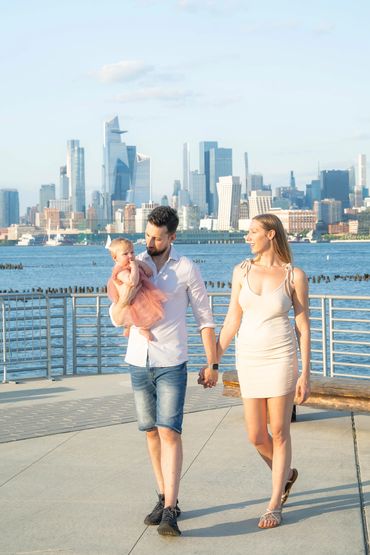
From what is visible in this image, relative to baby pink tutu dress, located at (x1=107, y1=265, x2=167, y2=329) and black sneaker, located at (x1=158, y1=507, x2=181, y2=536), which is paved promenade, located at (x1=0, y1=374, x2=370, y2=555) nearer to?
black sneaker, located at (x1=158, y1=507, x2=181, y2=536)

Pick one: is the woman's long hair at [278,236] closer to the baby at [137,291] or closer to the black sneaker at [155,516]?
the baby at [137,291]

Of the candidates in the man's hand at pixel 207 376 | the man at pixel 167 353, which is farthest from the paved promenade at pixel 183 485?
the man's hand at pixel 207 376

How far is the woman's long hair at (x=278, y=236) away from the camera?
539cm

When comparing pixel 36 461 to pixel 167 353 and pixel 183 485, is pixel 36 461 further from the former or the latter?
pixel 167 353

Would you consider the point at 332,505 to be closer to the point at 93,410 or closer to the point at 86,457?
the point at 86,457

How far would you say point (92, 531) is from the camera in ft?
17.6

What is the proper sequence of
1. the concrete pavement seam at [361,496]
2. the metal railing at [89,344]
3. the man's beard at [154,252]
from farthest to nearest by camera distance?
the metal railing at [89,344] < the man's beard at [154,252] < the concrete pavement seam at [361,496]

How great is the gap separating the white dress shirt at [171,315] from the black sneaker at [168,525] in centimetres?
86

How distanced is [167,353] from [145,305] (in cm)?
31

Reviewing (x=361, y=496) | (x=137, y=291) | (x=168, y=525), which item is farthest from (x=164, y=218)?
(x=361, y=496)

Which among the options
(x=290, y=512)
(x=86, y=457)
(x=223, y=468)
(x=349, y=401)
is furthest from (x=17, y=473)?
(x=349, y=401)

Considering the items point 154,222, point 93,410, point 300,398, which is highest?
point 154,222

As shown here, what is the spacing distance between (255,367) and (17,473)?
97.7 inches

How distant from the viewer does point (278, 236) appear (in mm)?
5422
